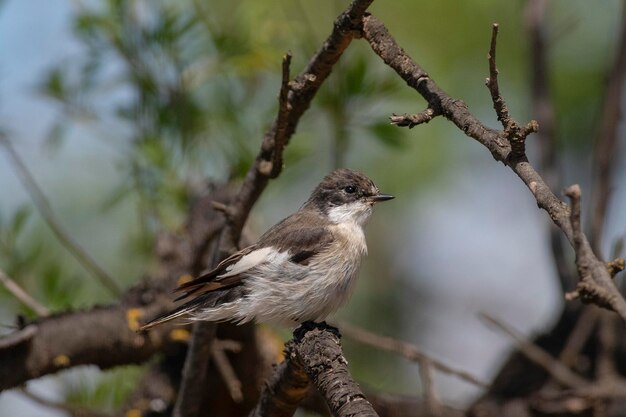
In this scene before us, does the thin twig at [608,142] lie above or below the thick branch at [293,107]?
below

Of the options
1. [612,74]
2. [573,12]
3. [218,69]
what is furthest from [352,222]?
[573,12]

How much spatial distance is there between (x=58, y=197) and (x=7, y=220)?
2.33 m

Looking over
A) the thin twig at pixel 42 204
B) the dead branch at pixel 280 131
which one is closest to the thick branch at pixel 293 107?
the dead branch at pixel 280 131

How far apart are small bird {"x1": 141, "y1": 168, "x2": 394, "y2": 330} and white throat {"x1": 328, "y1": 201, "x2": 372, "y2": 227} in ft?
0.49

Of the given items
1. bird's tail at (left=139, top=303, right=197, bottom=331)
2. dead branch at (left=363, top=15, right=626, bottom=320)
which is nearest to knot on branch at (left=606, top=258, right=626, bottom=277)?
dead branch at (left=363, top=15, right=626, bottom=320)

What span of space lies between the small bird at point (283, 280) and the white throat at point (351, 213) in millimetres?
148

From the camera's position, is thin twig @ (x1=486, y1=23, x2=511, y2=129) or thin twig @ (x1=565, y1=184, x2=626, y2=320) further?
thin twig @ (x1=486, y1=23, x2=511, y2=129)

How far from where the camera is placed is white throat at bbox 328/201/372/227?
4289 millimetres

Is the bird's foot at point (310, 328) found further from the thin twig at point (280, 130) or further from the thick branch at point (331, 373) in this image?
the thin twig at point (280, 130)

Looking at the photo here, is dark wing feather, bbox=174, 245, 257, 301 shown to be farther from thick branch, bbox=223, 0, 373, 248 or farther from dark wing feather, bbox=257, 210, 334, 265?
dark wing feather, bbox=257, 210, 334, 265

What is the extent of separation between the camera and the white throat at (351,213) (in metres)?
4.29

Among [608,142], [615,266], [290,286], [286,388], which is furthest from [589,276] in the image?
[608,142]

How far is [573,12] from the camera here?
689 centimetres

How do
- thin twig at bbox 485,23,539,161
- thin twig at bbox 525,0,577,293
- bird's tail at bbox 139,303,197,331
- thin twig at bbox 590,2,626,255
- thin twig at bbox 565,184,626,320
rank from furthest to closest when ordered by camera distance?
1. thin twig at bbox 525,0,577,293
2. thin twig at bbox 590,2,626,255
3. bird's tail at bbox 139,303,197,331
4. thin twig at bbox 485,23,539,161
5. thin twig at bbox 565,184,626,320
